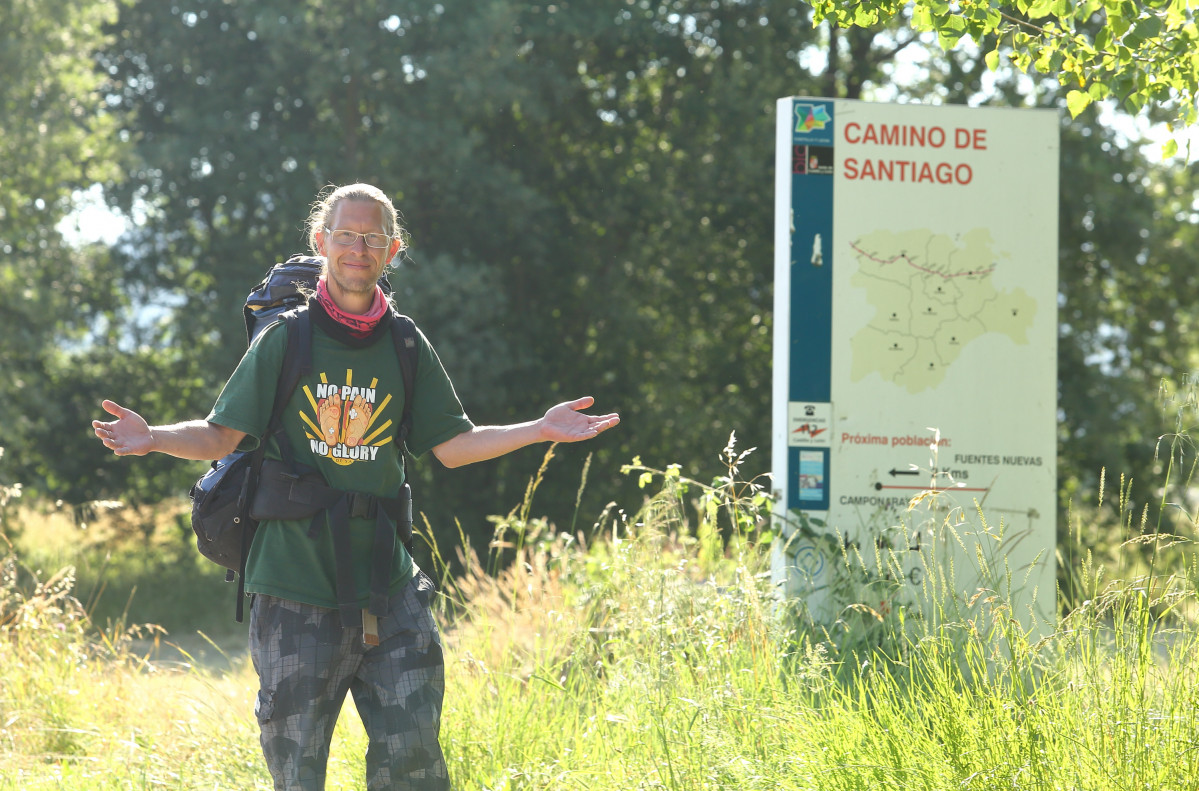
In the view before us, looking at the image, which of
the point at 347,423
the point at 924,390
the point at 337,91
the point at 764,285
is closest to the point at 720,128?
the point at 764,285

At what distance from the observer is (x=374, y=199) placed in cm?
313

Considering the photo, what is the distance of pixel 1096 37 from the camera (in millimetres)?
3408

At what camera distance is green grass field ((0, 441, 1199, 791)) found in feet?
9.00

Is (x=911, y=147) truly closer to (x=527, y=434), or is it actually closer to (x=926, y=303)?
(x=926, y=303)

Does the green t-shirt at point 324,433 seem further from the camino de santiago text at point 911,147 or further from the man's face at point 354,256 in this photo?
the camino de santiago text at point 911,147

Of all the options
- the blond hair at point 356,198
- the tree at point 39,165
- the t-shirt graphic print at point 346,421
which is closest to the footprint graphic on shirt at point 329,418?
the t-shirt graphic print at point 346,421

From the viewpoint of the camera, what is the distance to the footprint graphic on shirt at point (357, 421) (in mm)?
2965

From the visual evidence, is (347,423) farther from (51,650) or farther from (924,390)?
(924,390)

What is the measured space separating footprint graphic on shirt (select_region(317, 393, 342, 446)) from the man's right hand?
0.43m

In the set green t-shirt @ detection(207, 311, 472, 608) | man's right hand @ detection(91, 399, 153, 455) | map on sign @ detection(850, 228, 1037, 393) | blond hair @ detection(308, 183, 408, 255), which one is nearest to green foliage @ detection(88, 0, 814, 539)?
map on sign @ detection(850, 228, 1037, 393)

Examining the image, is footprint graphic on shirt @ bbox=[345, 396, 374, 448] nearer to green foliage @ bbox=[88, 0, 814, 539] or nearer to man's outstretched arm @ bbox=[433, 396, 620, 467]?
man's outstretched arm @ bbox=[433, 396, 620, 467]

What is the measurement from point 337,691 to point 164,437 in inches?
31.7

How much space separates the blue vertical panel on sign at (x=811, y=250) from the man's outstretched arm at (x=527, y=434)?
234 cm

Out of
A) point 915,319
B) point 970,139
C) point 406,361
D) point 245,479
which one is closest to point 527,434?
point 406,361
